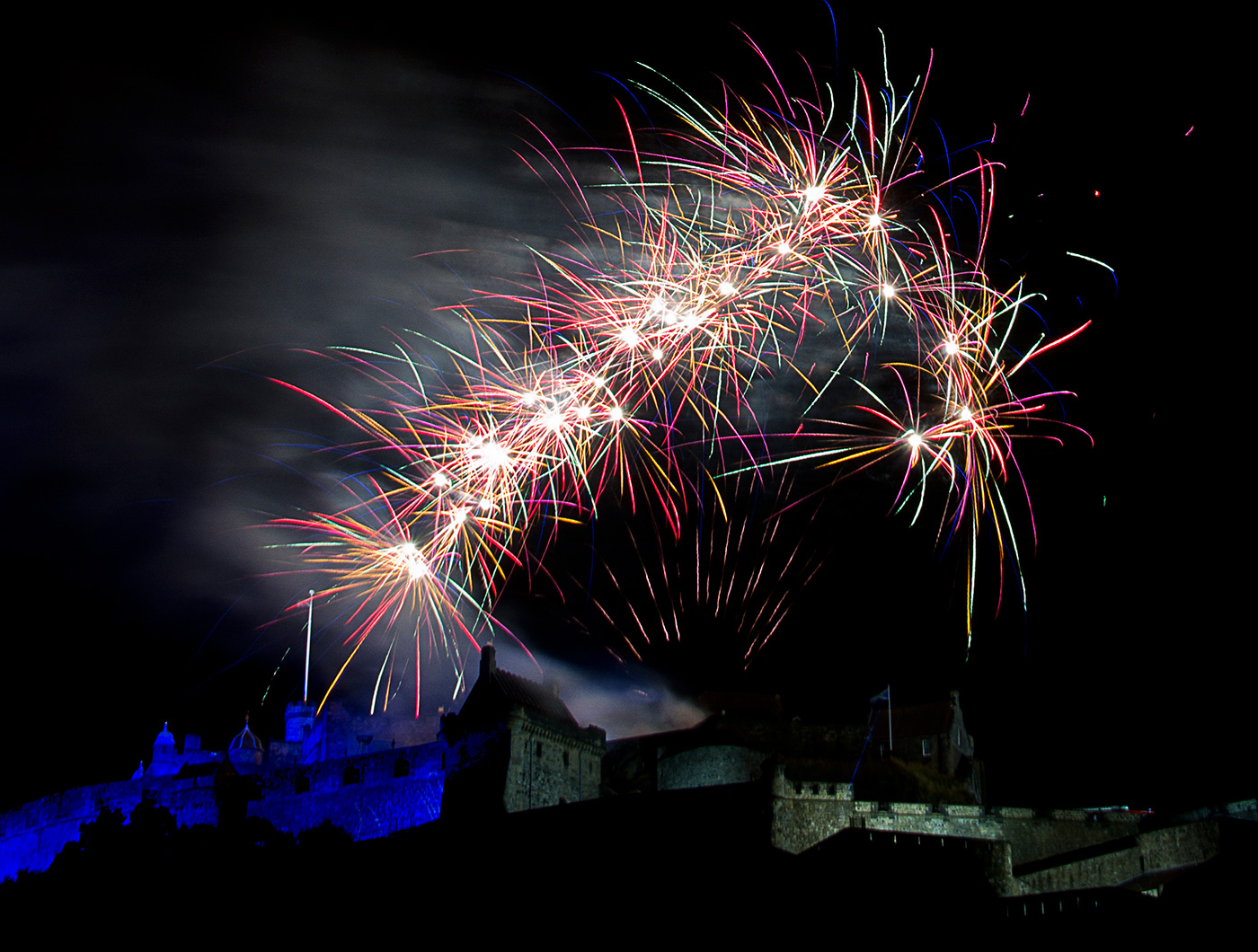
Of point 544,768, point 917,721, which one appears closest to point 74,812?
point 544,768

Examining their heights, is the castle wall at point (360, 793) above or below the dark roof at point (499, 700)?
below

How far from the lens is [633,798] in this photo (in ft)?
92.0

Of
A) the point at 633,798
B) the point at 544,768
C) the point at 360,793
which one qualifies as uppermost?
the point at 544,768

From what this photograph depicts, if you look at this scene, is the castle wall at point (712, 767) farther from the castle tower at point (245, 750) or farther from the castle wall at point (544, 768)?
the castle tower at point (245, 750)

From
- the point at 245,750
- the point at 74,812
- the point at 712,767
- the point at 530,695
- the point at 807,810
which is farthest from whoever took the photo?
the point at 245,750

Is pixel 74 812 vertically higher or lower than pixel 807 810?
higher

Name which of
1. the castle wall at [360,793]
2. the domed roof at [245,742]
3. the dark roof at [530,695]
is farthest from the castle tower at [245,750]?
the dark roof at [530,695]

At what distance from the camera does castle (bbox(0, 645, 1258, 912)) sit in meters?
26.9

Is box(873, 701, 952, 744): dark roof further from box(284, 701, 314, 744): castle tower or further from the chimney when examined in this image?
box(284, 701, 314, 744): castle tower

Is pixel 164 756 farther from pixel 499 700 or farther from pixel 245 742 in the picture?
pixel 499 700

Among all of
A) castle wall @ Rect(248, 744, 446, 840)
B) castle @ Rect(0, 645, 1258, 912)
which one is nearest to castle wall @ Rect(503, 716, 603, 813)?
castle @ Rect(0, 645, 1258, 912)

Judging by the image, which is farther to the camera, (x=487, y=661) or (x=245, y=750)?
(x=245, y=750)

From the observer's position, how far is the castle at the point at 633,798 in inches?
1061

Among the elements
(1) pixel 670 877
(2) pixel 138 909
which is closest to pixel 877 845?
(1) pixel 670 877
